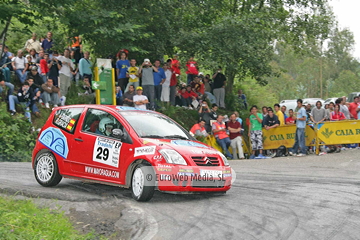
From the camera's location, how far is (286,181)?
1218 centimetres

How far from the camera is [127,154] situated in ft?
31.0

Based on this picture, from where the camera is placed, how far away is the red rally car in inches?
360

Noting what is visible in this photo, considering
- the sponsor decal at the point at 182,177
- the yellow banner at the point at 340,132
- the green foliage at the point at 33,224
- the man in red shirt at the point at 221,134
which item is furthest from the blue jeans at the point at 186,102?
the green foliage at the point at 33,224

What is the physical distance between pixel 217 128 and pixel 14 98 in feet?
23.4

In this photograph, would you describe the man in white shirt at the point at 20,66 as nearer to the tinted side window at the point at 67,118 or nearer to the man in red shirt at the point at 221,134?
the man in red shirt at the point at 221,134

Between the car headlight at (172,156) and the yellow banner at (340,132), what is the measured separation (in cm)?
1064

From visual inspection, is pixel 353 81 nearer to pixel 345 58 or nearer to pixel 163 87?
pixel 345 58

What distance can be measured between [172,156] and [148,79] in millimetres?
11736

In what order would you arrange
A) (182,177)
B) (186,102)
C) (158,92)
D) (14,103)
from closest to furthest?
(182,177), (14,103), (158,92), (186,102)

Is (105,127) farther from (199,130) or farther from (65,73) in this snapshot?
(65,73)

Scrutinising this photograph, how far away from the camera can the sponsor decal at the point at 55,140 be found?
1053 cm

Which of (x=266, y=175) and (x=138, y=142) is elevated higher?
(x=138, y=142)

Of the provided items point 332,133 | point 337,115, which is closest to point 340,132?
point 332,133

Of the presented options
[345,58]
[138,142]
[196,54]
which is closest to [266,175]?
[138,142]
